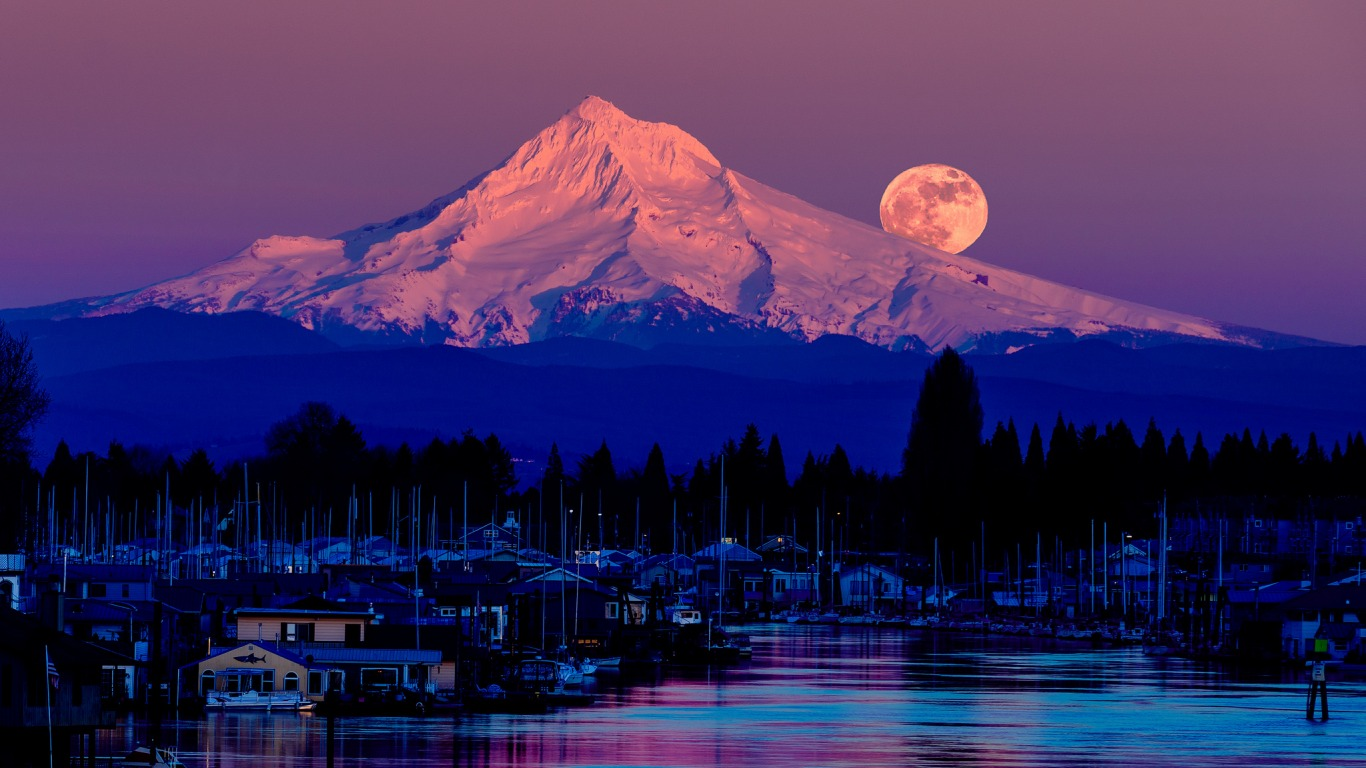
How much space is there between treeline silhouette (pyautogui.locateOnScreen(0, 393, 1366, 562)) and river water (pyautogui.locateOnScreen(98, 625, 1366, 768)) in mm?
47519

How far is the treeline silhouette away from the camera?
139 m

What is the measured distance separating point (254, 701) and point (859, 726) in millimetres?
15355

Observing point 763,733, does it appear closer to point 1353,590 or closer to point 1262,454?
point 1353,590

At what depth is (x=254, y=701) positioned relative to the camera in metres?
62.5

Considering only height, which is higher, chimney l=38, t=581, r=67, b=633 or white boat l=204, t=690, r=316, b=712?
chimney l=38, t=581, r=67, b=633

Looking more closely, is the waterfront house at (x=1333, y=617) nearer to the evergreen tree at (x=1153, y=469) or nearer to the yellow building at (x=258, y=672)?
the yellow building at (x=258, y=672)

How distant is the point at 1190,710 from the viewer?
66.9 m

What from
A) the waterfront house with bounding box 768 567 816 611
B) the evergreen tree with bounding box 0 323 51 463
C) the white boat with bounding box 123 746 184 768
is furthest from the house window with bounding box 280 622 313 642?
the waterfront house with bounding box 768 567 816 611

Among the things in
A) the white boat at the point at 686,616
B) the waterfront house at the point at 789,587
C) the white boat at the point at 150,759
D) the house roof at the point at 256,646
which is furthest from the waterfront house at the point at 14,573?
the waterfront house at the point at 789,587

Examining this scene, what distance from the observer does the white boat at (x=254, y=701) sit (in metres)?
62.1

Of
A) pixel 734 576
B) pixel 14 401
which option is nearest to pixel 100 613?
pixel 14 401

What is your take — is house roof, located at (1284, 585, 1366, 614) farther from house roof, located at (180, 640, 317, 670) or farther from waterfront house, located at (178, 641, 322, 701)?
house roof, located at (180, 640, 317, 670)

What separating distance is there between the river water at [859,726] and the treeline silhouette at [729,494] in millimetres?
47519

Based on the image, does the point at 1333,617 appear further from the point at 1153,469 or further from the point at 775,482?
the point at 775,482
